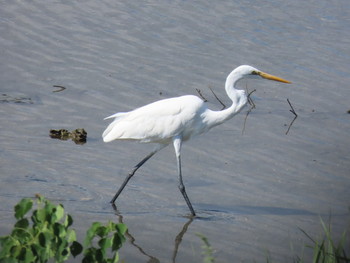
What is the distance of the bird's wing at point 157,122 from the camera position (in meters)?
7.13

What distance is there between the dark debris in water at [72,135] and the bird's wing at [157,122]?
98 cm

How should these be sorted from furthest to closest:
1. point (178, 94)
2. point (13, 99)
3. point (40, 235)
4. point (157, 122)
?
point (178, 94) < point (13, 99) < point (157, 122) < point (40, 235)

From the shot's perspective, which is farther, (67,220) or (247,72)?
(247,72)

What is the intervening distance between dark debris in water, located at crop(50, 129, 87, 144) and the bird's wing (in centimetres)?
98

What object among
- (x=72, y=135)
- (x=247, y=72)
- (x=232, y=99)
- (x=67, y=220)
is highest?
(x=247, y=72)

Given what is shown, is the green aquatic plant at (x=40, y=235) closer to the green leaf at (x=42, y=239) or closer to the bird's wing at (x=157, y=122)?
the green leaf at (x=42, y=239)

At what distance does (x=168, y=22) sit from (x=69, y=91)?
359 centimetres

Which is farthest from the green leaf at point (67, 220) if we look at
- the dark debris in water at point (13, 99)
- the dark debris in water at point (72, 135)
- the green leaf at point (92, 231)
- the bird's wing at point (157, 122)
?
the dark debris in water at point (13, 99)

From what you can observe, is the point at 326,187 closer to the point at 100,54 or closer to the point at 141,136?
the point at 141,136

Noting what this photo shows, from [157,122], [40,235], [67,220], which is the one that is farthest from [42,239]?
[157,122]

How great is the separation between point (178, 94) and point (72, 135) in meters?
2.17

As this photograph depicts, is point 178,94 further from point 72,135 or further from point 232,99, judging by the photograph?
point 232,99

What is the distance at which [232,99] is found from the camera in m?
7.34

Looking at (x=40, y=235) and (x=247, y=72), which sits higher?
(x=247, y=72)
